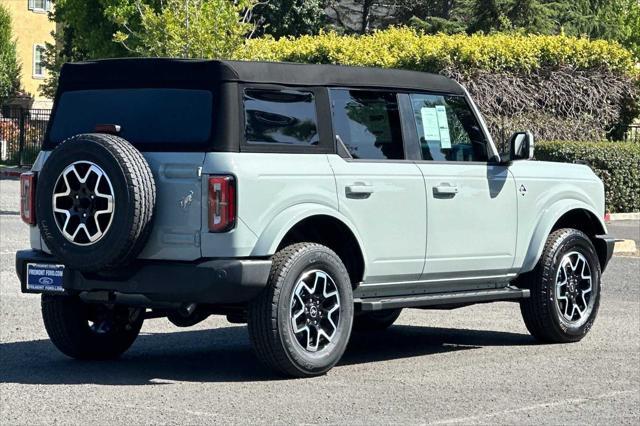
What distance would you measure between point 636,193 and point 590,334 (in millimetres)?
16803

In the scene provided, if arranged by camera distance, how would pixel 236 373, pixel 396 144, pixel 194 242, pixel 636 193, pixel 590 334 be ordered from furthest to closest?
pixel 636 193 → pixel 590 334 → pixel 396 144 → pixel 236 373 → pixel 194 242

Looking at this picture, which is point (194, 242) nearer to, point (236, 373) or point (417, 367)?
point (236, 373)

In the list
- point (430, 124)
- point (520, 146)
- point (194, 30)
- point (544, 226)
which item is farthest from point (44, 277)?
point (194, 30)

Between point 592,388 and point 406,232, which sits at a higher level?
point 406,232

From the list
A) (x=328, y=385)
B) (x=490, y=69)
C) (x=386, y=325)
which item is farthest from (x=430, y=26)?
(x=328, y=385)

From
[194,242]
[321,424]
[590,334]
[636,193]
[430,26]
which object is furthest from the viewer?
[430,26]

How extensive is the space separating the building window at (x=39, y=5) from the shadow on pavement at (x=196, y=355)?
57.8 m

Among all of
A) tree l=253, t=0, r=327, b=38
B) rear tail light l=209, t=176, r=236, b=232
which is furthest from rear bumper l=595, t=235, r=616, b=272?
tree l=253, t=0, r=327, b=38

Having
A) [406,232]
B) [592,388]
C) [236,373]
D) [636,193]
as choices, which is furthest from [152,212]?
[636,193]

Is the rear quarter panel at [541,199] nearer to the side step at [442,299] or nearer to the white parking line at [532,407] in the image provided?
the side step at [442,299]

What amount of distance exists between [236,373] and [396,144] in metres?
1.99

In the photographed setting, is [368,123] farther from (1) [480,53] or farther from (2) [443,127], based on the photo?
(1) [480,53]

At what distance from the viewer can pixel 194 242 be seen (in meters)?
8.66

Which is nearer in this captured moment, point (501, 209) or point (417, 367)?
point (417, 367)
